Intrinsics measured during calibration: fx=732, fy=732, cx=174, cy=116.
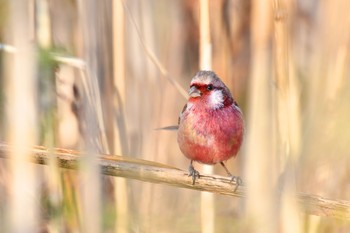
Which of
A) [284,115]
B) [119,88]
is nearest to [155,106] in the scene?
[119,88]

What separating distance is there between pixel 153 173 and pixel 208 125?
1.26 feet

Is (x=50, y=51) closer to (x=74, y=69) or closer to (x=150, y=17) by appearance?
(x=74, y=69)

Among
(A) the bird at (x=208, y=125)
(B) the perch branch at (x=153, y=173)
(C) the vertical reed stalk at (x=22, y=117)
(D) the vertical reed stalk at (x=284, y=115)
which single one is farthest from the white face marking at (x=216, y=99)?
(C) the vertical reed stalk at (x=22, y=117)

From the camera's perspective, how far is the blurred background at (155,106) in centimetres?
173

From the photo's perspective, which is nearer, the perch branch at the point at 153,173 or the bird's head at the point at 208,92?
the perch branch at the point at 153,173

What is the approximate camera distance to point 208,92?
198 cm

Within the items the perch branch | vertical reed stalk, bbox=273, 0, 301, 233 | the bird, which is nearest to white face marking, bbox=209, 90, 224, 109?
the bird

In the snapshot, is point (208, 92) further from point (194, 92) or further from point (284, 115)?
point (284, 115)

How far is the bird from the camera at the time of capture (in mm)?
1945

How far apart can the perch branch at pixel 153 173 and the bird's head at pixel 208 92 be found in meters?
0.35

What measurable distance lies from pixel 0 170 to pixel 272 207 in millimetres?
810

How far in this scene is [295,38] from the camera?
2441 mm

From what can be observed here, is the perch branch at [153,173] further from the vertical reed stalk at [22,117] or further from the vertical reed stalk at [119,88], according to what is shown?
the vertical reed stalk at [119,88]

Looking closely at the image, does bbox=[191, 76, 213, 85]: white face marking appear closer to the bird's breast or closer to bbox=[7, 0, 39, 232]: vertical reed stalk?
the bird's breast
